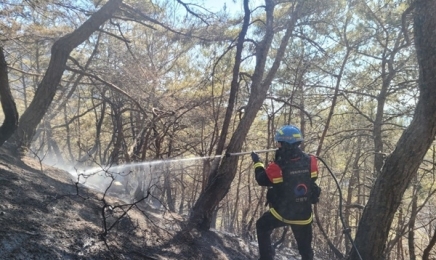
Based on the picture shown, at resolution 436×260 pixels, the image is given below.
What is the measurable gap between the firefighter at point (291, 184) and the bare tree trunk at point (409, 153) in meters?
0.76

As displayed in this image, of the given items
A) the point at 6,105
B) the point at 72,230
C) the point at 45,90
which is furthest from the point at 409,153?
the point at 45,90

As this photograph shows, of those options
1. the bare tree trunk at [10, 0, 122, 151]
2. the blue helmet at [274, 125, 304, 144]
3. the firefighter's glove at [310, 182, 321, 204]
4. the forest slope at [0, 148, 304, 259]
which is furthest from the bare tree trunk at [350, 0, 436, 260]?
the bare tree trunk at [10, 0, 122, 151]

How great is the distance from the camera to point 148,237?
13.2 ft

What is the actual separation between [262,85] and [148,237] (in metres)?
3.04

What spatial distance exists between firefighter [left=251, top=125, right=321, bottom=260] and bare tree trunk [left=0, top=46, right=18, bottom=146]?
361cm

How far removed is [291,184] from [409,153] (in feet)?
4.65

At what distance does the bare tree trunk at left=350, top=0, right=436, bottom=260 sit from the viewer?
402 centimetres

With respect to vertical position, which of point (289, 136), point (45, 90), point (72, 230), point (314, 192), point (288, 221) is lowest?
point (72, 230)

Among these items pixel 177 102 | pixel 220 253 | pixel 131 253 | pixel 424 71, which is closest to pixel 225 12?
pixel 177 102

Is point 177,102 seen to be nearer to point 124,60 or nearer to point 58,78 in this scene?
point 124,60

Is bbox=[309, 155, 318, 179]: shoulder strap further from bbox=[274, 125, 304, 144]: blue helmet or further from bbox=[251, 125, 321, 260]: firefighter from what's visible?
Result: bbox=[274, 125, 304, 144]: blue helmet

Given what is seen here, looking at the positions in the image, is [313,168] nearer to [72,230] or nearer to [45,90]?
[72,230]

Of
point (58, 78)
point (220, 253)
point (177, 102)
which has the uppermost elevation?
point (177, 102)

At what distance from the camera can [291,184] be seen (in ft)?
13.3
